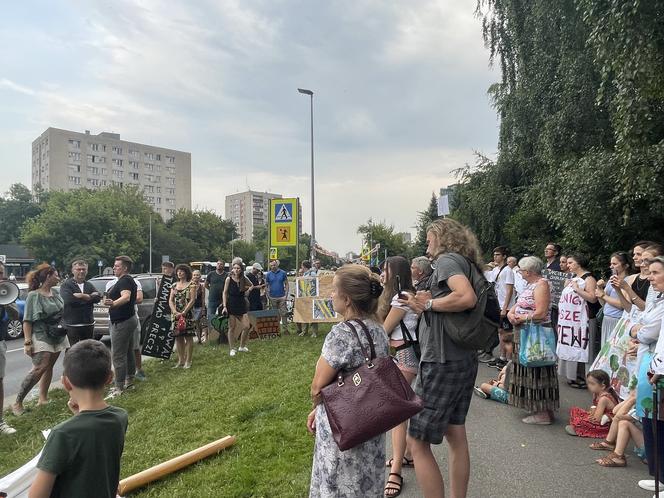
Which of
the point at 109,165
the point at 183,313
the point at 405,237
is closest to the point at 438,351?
the point at 183,313

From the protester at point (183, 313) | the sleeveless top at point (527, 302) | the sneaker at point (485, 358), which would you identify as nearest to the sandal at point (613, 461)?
the sleeveless top at point (527, 302)

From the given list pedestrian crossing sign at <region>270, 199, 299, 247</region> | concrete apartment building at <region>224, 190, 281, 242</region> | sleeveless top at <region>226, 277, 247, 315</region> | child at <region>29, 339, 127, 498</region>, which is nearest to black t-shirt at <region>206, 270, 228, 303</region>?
sleeveless top at <region>226, 277, 247, 315</region>

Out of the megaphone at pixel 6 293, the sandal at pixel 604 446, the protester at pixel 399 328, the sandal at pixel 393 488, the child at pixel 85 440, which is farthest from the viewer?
the megaphone at pixel 6 293

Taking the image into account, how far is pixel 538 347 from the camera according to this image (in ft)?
16.8

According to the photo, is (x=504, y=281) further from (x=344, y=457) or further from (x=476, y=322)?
(x=344, y=457)

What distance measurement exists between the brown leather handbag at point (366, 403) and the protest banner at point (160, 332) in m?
7.31

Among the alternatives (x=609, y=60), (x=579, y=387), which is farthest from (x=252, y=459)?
(x=609, y=60)

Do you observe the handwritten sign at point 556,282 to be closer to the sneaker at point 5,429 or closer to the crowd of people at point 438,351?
the crowd of people at point 438,351

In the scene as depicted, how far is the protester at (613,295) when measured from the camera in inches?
233

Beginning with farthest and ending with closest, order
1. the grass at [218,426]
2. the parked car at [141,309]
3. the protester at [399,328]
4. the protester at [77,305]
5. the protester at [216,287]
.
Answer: the protester at [216,287], the parked car at [141,309], the protester at [77,305], the grass at [218,426], the protester at [399,328]

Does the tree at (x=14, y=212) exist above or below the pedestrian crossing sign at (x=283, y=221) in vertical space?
above

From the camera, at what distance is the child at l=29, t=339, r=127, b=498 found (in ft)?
6.68

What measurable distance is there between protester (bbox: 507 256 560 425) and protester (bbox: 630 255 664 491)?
1.11 meters

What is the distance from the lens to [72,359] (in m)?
2.31
